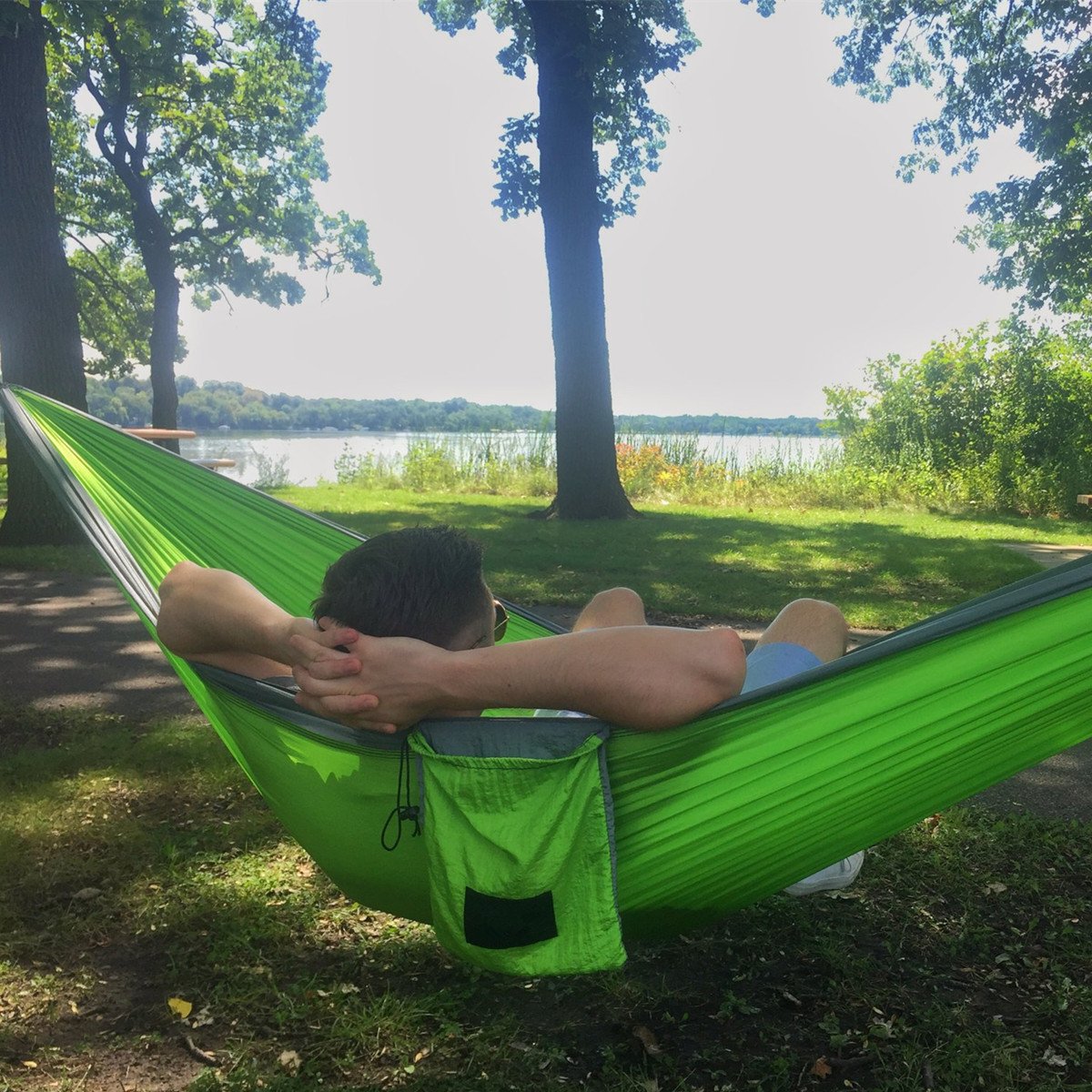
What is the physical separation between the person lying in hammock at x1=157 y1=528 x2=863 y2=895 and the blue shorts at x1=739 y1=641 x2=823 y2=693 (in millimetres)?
460

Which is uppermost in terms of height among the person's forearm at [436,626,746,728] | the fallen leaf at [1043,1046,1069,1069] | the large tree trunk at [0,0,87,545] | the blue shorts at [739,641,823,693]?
the large tree trunk at [0,0,87,545]

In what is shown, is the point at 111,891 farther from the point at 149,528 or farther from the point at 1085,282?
the point at 1085,282

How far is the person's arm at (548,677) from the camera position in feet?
4.03

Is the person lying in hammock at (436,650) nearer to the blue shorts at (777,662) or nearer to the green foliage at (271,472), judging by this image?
the blue shorts at (777,662)

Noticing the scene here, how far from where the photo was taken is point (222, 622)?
1.56 meters

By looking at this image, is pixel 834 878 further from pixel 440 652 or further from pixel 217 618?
pixel 217 618

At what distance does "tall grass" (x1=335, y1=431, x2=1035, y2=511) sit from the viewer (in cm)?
1094

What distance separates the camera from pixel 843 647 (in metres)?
1.83

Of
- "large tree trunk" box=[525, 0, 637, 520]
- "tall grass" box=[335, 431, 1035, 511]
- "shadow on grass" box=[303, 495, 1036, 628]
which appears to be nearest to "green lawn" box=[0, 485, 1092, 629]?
"shadow on grass" box=[303, 495, 1036, 628]

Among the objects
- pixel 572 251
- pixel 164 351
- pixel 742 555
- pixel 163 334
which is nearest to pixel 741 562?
pixel 742 555

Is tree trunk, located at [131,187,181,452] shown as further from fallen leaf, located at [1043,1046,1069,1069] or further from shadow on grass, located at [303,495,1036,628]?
fallen leaf, located at [1043,1046,1069,1069]

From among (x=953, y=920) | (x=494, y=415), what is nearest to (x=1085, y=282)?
(x=494, y=415)

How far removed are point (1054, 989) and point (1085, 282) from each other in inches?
454

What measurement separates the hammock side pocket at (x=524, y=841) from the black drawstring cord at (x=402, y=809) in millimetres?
16
